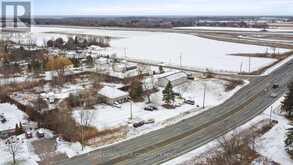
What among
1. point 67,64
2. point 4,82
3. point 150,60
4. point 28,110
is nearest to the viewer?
point 28,110

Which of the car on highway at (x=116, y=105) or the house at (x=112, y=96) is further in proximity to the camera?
the house at (x=112, y=96)

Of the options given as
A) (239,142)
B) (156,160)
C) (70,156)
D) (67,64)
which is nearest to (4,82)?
(67,64)

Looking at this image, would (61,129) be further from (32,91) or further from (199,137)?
A: (32,91)

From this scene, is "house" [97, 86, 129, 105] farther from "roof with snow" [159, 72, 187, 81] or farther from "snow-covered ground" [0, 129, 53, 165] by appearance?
"snow-covered ground" [0, 129, 53, 165]

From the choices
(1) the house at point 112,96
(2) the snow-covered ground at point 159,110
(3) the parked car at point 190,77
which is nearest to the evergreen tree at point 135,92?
(1) the house at point 112,96

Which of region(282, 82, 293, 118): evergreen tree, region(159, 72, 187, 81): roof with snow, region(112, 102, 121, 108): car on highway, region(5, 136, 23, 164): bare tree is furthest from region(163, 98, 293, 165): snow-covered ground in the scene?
region(159, 72, 187, 81): roof with snow

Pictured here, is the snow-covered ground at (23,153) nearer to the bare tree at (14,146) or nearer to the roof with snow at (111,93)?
the bare tree at (14,146)
